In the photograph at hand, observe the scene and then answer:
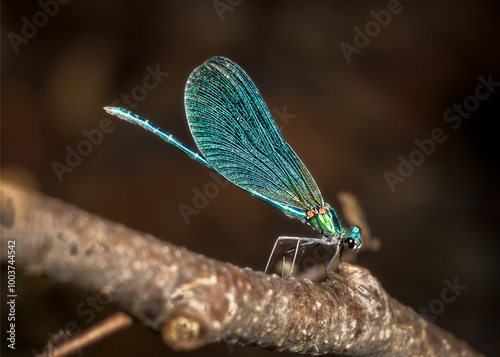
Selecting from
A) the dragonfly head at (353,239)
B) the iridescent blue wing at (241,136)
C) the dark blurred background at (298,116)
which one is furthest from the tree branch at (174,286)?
the dark blurred background at (298,116)

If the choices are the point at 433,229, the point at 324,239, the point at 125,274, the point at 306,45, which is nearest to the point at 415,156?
the point at 433,229

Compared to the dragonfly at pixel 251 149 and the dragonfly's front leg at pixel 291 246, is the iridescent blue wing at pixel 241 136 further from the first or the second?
the dragonfly's front leg at pixel 291 246

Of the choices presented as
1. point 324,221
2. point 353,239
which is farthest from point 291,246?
point 353,239

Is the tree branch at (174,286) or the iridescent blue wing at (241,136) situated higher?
the iridescent blue wing at (241,136)

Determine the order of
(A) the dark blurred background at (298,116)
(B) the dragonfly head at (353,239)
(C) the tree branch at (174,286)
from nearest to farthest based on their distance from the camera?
(C) the tree branch at (174,286), (B) the dragonfly head at (353,239), (A) the dark blurred background at (298,116)

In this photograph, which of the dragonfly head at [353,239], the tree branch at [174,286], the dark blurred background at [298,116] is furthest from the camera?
the dark blurred background at [298,116]

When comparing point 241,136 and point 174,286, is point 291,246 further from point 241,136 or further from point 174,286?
point 174,286

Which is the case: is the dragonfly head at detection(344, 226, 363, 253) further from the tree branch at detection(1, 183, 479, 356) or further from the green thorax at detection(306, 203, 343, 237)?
the tree branch at detection(1, 183, 479, 356)
